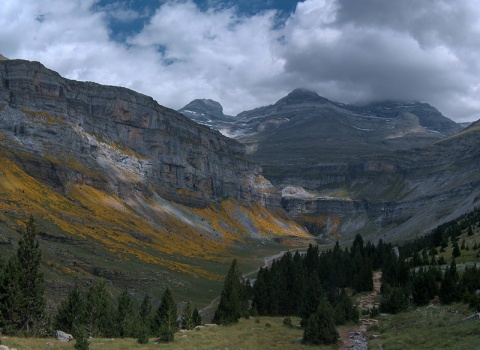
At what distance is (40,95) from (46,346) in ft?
512

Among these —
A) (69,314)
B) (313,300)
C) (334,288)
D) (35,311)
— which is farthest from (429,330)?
(334,288)

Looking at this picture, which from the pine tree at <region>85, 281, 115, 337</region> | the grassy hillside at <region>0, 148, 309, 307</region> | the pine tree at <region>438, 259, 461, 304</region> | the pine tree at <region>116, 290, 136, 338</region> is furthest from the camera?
the grassy hillside at <region>0, 148, 309, 307</region>

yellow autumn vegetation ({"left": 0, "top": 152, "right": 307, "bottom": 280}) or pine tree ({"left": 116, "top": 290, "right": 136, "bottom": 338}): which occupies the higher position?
yellow autumn vegetation ({"left": 0, "top": 152, "right": 307, "bottom": 280})

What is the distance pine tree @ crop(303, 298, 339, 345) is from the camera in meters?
36.4

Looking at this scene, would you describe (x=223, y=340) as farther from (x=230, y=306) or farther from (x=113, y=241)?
(x=113, y=241)

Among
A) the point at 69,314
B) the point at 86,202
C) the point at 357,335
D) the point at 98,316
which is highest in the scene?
the point at 86,202

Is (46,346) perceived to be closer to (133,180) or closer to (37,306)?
(37,306)

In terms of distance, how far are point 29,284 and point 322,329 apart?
2275cm

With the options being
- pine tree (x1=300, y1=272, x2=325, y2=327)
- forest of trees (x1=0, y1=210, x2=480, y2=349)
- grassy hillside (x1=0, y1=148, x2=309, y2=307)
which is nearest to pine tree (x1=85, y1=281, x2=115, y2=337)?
forest of trees (x1=0, y1=210, x2=480, y2=349)

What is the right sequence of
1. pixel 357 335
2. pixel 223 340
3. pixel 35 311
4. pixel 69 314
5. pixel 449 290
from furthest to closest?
pixel 69 314 → pixel 449 290 → pixel 357 335 → pixel 35 311 → pixel 223 340

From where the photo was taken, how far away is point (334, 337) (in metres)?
36.7

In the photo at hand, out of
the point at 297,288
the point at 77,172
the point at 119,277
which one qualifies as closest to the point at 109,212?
the point at 77,172

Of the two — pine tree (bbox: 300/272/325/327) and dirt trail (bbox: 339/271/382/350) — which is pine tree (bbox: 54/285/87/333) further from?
dirt trail (bbox: 339/271/382/350)

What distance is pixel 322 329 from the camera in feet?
120
